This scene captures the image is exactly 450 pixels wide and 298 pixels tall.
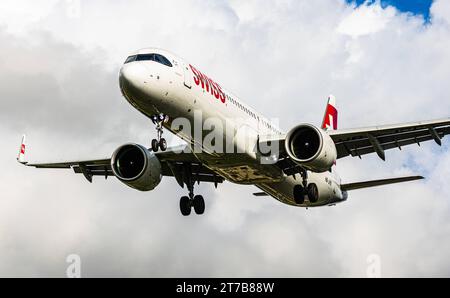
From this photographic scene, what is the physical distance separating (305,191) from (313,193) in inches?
15.2

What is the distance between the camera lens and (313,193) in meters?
39.6

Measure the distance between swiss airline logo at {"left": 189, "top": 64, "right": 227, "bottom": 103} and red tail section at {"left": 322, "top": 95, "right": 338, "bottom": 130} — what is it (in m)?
15.7

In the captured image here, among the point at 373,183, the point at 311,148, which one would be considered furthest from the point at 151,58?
the point at 373,183

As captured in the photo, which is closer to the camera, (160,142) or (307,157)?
(160,142)

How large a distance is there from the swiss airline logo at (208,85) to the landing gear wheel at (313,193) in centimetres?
676

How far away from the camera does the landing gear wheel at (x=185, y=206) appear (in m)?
41.5

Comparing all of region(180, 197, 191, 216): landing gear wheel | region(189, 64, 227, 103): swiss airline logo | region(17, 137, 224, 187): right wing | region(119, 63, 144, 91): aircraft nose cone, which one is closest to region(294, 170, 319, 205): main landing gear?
region(17, 137, 224, 187): right wing

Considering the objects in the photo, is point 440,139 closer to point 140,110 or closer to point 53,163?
point 140,110

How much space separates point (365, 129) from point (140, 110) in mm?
9632

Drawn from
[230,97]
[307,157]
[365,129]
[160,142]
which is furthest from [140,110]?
[365,129]

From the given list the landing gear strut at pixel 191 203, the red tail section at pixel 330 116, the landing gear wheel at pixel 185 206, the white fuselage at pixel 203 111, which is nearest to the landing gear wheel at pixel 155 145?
the white fuselage at pixel 203 111

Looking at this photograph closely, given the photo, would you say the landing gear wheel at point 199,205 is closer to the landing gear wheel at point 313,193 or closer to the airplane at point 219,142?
the airplane at point 219,142

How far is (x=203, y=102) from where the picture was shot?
34.2 metres
